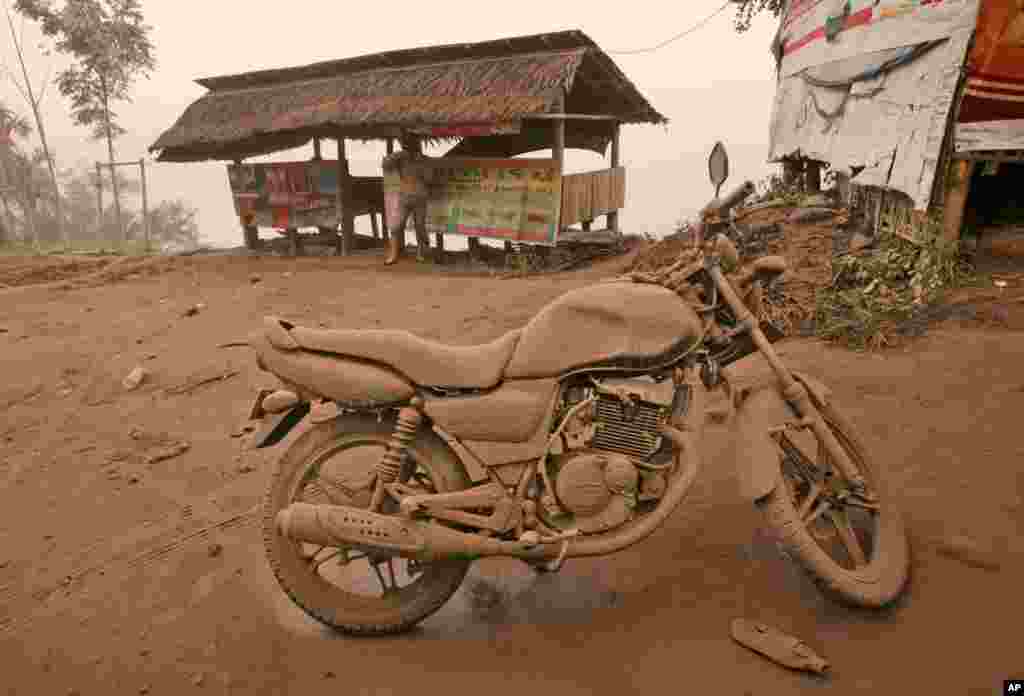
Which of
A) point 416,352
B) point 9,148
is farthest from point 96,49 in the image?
point 416,352

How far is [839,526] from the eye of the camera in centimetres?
240

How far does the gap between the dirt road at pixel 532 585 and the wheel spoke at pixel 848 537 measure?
185 millimetres

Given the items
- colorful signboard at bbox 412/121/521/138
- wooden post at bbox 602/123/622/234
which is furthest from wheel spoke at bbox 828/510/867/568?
wooden post at bbox 602/123/622/234

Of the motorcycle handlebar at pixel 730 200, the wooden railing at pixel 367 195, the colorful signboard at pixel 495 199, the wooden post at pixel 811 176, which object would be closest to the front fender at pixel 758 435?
the motorcycle handlebar at pixel 730 200

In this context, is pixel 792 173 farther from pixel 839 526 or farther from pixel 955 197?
pixel 839 526

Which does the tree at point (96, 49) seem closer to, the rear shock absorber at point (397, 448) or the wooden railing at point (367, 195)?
the wooden railing at point (367, 195)

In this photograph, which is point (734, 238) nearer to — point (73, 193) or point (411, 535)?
point (411, 535)

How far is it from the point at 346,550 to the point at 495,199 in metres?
9.04

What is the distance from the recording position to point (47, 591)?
264 centimetres

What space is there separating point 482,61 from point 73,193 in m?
32.2

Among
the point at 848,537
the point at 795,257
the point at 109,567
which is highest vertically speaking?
the point at 795,257

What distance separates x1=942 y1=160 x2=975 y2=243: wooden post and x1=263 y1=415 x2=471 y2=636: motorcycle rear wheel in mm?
5872

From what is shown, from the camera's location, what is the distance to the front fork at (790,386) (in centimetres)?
212

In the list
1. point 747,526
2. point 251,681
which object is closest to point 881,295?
point 747,526
